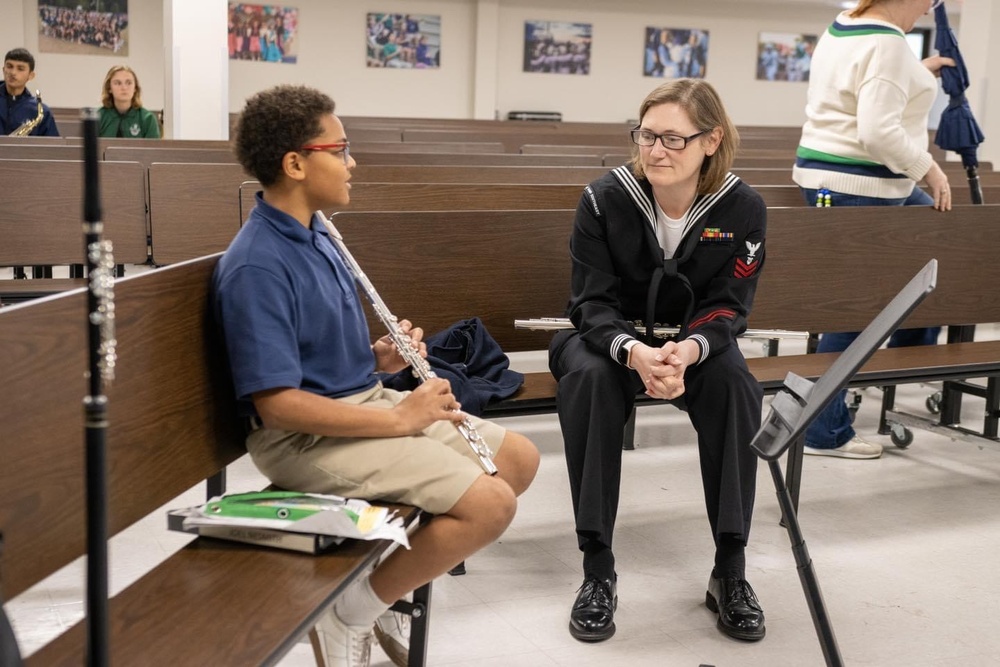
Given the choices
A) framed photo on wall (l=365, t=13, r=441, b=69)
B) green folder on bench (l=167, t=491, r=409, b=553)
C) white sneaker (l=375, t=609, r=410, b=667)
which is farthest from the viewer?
framed photo on wall (l=365, t=13, r=441, b=69)

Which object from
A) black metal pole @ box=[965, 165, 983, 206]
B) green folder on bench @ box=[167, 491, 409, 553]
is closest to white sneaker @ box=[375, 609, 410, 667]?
green folder on bench @ box=[167, 491, 409, 553]

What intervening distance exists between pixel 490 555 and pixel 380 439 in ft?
3.66

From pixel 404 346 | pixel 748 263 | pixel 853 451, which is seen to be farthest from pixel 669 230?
pixel 853 451

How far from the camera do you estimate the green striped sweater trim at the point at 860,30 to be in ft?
12.9

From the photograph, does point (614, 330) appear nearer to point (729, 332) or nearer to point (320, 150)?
point (729, 332)

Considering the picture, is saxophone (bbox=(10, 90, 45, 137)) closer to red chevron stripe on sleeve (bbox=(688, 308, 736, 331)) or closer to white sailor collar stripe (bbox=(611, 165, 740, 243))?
white sailor collar stripe (bbox=(611, 165, 740, 243))

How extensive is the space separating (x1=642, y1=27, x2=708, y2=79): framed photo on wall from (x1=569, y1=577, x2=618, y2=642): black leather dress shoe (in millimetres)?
17801

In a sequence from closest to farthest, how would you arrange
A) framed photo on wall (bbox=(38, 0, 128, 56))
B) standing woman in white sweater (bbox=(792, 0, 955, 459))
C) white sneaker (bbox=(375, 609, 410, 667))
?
white sneaker (bbox=(375, 609, 410, 667)), standing woman in white sweater (bbox=(792, 0, 955, 459)), framed photo on wall (bbox=(38, 0, 128, 56))

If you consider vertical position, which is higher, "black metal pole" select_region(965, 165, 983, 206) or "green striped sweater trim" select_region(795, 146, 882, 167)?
"green striped sweater trim" select_region(795, 146, 882, 167)

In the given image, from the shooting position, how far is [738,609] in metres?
2.76

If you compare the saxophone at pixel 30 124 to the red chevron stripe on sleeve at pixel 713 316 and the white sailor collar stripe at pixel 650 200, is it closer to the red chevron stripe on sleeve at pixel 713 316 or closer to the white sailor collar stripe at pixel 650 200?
the white sailor collar stripe at pixel 650 200

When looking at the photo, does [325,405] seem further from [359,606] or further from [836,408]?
[836,408]

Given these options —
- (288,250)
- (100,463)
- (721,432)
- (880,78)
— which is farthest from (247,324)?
(880,78)

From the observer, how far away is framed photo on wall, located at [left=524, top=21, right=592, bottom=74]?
18.8 meters
